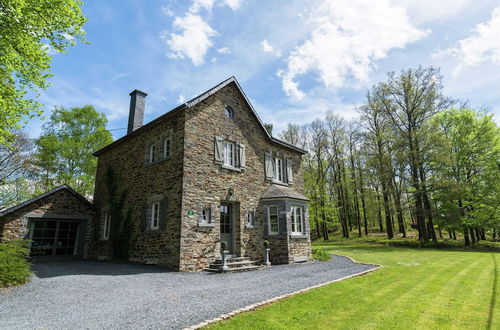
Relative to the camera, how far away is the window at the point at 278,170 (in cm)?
1603

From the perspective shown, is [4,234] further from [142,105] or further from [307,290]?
[307,290]

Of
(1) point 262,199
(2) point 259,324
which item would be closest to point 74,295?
(2) point 259,324

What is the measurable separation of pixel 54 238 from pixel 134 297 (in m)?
11.1

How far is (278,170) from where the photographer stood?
1642cm

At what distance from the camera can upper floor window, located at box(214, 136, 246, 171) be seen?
12.7m

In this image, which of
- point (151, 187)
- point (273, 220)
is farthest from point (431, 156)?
point (151, 187)

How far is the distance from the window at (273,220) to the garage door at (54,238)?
1074 cm

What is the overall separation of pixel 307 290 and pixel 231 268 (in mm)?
4358

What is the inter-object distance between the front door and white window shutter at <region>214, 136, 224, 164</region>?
2113 mm

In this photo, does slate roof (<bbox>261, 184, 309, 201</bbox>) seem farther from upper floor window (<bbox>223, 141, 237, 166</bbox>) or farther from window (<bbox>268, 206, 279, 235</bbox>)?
upper floor window (<bbox>223, 141, 237, 166</bbox>)

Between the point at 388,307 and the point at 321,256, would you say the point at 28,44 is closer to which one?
the point at 388,307

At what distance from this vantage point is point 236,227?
42.4ft

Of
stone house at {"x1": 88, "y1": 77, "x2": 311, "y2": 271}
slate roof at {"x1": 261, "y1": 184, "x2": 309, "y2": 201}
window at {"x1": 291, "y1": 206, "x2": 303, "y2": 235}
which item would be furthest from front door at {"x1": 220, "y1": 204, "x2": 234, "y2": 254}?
window at {"x1": 291, "y1": 206, "x2": 303, "y2": 235}

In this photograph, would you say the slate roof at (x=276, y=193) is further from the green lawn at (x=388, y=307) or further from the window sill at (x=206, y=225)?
the green lawn at (x=388, y=307)
